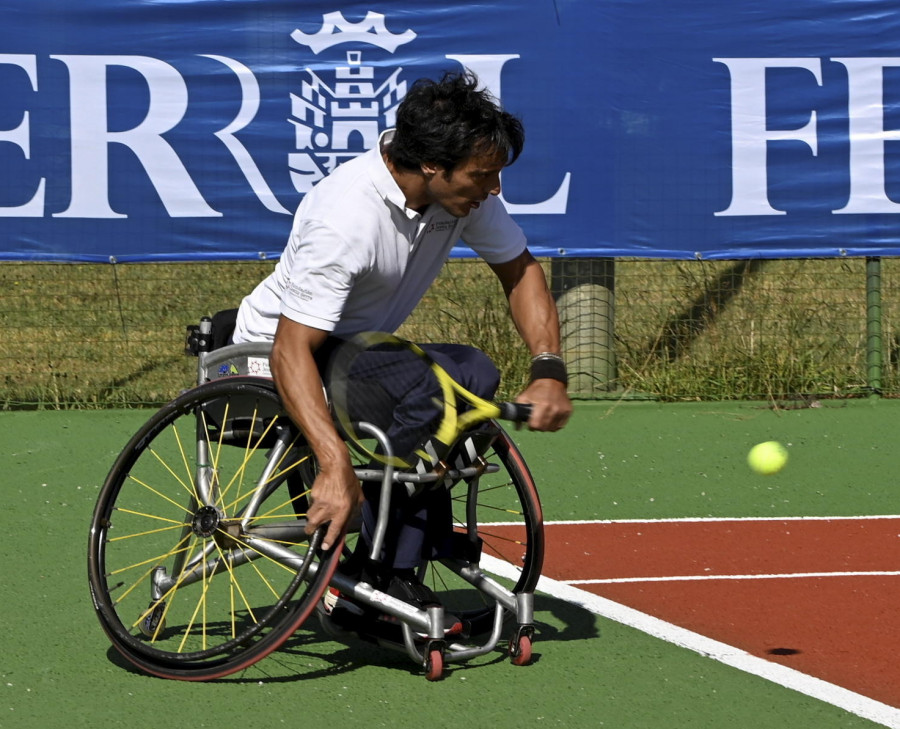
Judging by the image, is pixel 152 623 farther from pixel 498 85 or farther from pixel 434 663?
pixel 498 85

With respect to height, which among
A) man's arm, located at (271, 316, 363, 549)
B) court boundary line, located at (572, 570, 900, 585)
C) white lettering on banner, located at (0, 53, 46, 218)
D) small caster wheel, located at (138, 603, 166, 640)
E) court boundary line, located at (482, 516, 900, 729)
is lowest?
court boundary line, located at (482, 516, 900, 729)

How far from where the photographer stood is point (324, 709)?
3717 mm

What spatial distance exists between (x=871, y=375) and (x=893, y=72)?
1806mm

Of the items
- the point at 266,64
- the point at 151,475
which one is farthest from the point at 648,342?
the point at 151,475

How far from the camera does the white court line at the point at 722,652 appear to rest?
12.3 feet

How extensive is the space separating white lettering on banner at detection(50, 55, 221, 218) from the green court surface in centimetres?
169

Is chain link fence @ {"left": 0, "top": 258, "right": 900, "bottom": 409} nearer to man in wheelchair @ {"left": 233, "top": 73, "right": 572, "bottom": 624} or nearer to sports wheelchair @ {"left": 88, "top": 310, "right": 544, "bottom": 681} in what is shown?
sports wheelchair @ {"left": 88, "top": 310, "right": 544, "bottom": 681}

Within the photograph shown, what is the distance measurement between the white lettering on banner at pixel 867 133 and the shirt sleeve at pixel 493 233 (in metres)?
4.54

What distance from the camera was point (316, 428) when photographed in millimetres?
3641

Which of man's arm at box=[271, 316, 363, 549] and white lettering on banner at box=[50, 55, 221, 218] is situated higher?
white lettering on banner at box=[50, 55, 221, 218]

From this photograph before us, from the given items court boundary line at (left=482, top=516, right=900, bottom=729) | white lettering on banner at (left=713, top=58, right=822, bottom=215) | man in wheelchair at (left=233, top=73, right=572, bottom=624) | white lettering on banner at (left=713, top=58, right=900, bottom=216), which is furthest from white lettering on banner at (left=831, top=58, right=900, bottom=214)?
man in wheelchair at (left=233, top=73, right=572, bottom=624)

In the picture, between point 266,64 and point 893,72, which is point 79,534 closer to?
point 266,64

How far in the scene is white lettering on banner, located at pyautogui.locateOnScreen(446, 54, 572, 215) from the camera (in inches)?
323

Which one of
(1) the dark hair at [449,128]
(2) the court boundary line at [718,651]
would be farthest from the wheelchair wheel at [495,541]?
(1) the dark hair at [449,128]
